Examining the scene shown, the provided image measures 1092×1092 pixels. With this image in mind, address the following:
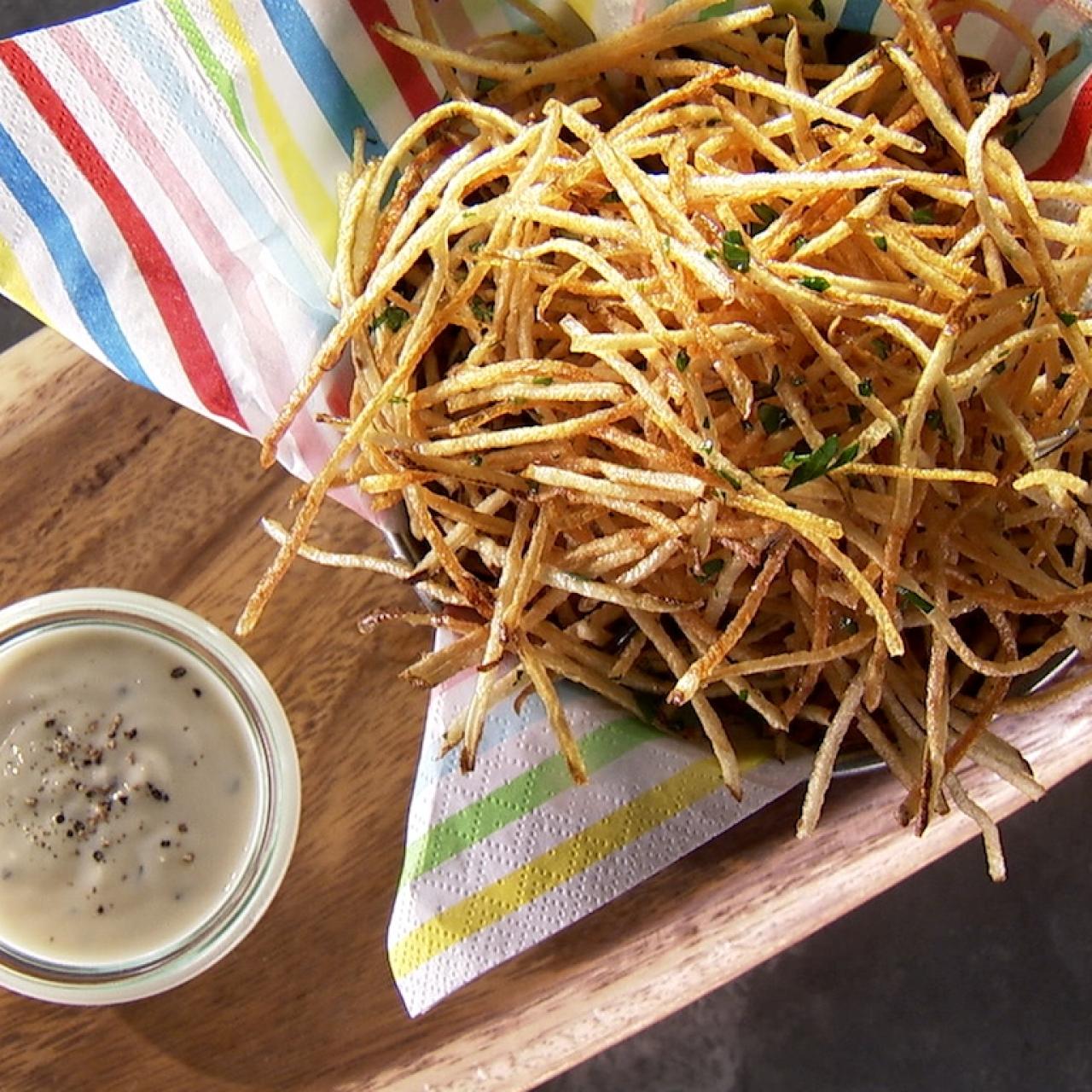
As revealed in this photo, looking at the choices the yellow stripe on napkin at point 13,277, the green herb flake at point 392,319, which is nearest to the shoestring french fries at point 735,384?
the green herb flake at point 392,319

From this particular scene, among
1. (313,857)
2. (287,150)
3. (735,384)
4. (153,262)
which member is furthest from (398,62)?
(313,857)

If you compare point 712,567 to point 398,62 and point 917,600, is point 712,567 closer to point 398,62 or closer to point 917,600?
point 917,600

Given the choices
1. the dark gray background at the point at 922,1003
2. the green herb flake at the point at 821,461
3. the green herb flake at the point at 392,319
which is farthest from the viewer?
the dark gray background at the point at 922,1003

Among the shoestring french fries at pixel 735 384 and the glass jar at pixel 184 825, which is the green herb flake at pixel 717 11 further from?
the glass jar at pixel 184 825

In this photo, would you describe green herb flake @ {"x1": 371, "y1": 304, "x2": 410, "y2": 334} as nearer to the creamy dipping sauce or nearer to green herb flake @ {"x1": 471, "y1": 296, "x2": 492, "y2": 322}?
green herb flake @ {"x1": 471, "y1": 296, "x2": 492, "y2": 322}

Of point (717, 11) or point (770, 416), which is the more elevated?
point (717, 11)

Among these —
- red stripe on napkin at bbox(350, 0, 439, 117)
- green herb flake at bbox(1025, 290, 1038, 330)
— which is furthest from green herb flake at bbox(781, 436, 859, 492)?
red stripe on napkin at bbox(350, 0, 439, 117)
